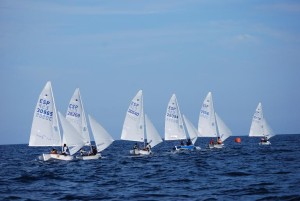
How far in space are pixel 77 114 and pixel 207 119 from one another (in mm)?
31277

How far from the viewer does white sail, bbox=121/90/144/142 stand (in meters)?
71.9

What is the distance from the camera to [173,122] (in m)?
82.4

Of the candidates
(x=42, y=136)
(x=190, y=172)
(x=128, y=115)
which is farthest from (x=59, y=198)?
(x=128, y=115)

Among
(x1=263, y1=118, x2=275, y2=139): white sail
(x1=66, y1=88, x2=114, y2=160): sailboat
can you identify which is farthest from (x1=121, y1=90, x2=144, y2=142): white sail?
(x1=263, y1=118, x2=275, y2=139): white sail

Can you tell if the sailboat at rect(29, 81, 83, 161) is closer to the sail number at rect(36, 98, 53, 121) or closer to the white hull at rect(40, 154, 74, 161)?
the sail number at rect(36, 98, 53, 121)

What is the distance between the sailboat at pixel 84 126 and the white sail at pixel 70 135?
2.22 feet

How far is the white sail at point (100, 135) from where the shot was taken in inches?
2554

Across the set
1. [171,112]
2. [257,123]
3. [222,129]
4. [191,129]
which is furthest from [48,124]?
[257,123]

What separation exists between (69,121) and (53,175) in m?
18.9

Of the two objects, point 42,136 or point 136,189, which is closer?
point 136,189

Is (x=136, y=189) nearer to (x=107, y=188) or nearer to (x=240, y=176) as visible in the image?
(x=107, y=188)

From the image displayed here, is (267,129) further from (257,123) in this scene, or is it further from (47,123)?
(47,123)

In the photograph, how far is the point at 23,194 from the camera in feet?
119

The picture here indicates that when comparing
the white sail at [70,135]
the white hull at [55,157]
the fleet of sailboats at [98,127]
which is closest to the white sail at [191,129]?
the fleet of sailboats at [98,127]
